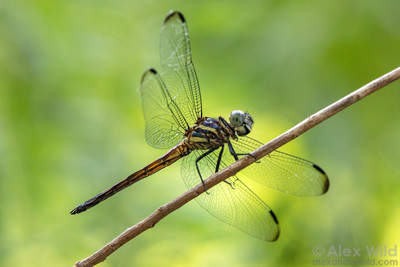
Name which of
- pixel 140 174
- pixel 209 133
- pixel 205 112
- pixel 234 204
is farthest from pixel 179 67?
pixel 234 204

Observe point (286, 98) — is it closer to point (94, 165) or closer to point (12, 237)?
point (94, 165)

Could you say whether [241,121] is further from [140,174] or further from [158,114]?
[140,174]

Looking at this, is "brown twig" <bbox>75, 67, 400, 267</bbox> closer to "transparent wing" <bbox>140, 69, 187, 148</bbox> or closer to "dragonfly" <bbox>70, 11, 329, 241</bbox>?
"dragonfly" <bbox>70, 11, 329, 241</bbox>

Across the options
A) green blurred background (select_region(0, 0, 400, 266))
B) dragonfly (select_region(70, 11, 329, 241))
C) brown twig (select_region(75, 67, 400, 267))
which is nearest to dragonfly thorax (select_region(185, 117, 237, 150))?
dragonfly (select_region(70, 11, 329, 241))

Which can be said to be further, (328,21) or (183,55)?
(328,21)

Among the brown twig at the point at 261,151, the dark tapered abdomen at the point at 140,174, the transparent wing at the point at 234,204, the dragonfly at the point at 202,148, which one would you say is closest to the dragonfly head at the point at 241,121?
the dragonfly at the point at 202,148

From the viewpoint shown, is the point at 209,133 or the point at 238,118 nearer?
the point at 238,118

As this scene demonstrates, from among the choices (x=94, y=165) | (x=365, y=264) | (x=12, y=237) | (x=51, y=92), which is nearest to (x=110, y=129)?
(x=94, y=165)
